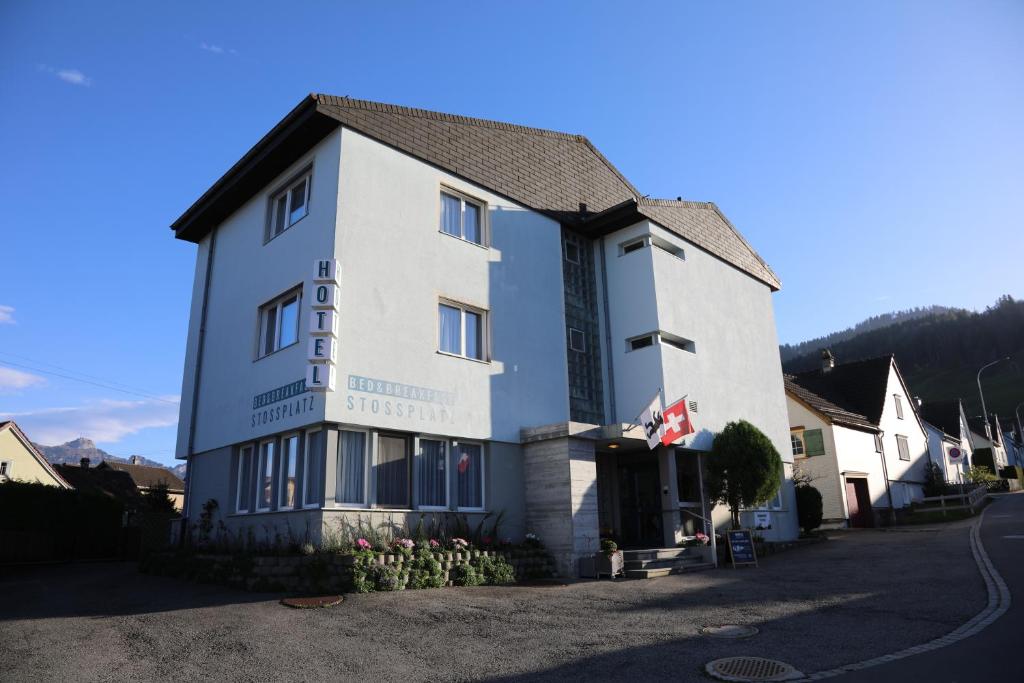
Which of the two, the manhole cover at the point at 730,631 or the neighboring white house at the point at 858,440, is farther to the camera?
the neighboring white house at the point at 858,440

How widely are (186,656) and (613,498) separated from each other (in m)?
13.5

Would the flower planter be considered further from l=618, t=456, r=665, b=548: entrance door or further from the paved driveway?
l=618, t=456, r=665, b=548: entrance door

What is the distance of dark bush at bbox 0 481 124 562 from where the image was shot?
23297 mm

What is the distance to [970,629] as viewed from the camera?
891 cm

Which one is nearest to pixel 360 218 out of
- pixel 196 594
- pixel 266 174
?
pixel 266 174

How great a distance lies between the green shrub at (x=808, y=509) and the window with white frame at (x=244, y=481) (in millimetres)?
18202

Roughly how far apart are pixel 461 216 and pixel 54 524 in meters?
18.7

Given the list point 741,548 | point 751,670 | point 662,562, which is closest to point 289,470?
point 662,562

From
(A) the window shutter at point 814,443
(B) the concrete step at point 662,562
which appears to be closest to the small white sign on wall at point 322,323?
(B) the concrete step at point 662,562

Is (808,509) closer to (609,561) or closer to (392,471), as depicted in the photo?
(609,561)

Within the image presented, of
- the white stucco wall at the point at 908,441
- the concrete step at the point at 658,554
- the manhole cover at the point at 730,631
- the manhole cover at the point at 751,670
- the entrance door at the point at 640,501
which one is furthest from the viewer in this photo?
the white stucco wall at the point at 908,441

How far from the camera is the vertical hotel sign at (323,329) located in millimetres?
13688

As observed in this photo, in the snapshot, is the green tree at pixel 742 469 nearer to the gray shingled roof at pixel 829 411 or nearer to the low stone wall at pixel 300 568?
the low stone wall at pixel 300 568

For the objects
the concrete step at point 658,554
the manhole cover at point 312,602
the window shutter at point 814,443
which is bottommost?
the manhole cover at point 312,602
